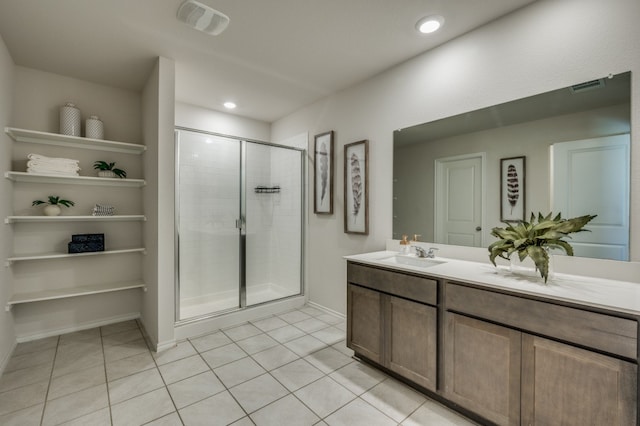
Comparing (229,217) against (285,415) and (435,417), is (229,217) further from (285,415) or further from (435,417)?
(435,417)

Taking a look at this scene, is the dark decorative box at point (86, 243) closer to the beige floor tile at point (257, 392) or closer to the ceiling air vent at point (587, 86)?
the beige floor tile at point (257, 392)

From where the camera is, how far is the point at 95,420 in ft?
5.71

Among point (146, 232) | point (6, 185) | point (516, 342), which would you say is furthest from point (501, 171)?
point (6, 185)

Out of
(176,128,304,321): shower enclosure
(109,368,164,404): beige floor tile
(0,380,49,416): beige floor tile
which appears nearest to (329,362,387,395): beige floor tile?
(109,368,164,404): beige floor tile

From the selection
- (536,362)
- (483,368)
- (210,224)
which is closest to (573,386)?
(536,362)

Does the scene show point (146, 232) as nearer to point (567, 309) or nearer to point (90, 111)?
point (90, 111)

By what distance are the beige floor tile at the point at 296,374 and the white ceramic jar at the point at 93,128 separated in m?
2.86

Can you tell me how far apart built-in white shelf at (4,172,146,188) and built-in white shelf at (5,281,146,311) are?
107cm

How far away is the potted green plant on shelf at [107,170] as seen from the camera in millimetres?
2996

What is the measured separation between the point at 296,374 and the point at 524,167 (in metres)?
2.19

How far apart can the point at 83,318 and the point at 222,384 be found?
6.75ft

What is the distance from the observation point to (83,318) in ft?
10.1

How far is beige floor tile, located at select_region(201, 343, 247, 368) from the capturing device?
2.40m

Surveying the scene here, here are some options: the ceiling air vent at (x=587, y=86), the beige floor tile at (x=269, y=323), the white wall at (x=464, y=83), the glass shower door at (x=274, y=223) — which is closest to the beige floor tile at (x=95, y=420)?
the beige floor tile at (x=269, y=323)
